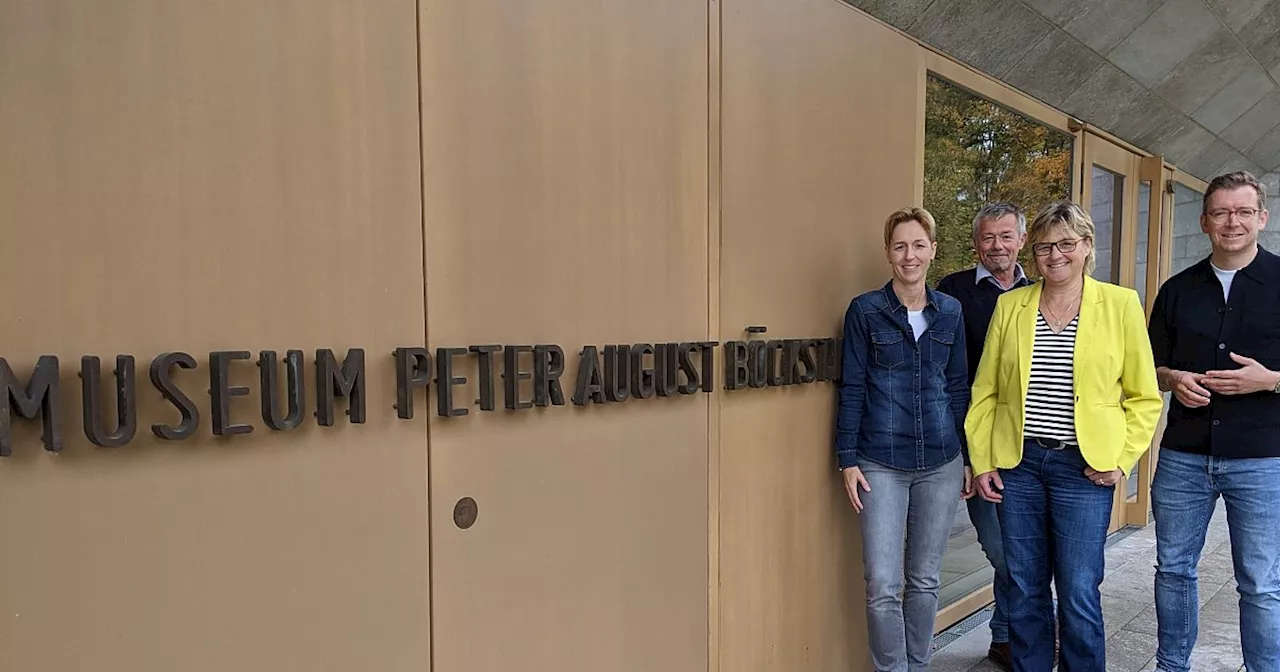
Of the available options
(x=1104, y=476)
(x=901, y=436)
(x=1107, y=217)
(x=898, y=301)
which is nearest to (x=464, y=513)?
(x=901, y=436)

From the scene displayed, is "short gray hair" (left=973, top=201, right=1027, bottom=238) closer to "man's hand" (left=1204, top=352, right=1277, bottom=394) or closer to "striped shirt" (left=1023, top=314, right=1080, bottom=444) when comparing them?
"striped shirt" (left=1023, top=314, right=1080, bottom=444)

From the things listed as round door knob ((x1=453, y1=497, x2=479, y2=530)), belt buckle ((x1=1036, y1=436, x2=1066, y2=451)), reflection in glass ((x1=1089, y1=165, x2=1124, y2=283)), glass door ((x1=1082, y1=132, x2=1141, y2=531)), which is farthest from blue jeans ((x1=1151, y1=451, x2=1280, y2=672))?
reflection in glass ((x1=1089, y1=165, x2=1124, y2=283))

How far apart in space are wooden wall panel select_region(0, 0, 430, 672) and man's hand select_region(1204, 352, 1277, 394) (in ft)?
8.85

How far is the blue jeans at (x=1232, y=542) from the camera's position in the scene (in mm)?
2584

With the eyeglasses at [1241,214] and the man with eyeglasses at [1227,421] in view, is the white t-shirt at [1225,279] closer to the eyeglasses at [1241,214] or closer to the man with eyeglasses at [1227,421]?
the man with eyeglasses at [1227,421]

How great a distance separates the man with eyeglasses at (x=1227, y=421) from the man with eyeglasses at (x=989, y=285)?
60 centimetres

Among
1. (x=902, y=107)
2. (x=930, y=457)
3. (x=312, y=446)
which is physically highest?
(x=902, y=107)

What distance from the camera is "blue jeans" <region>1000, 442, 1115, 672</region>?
8.41 ft

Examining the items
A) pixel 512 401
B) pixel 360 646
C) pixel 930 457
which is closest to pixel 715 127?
pixel 512 401

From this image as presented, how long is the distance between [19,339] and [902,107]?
3.09m

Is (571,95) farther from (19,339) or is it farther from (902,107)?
(902,107)

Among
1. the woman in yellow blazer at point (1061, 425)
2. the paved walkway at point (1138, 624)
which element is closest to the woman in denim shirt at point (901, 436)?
the woman in yellow blazer at point (1061, 425)

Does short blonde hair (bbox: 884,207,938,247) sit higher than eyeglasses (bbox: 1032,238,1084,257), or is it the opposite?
short blonde hair (bbox: 884,207,938,247)

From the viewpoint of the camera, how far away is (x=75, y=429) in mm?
1355
